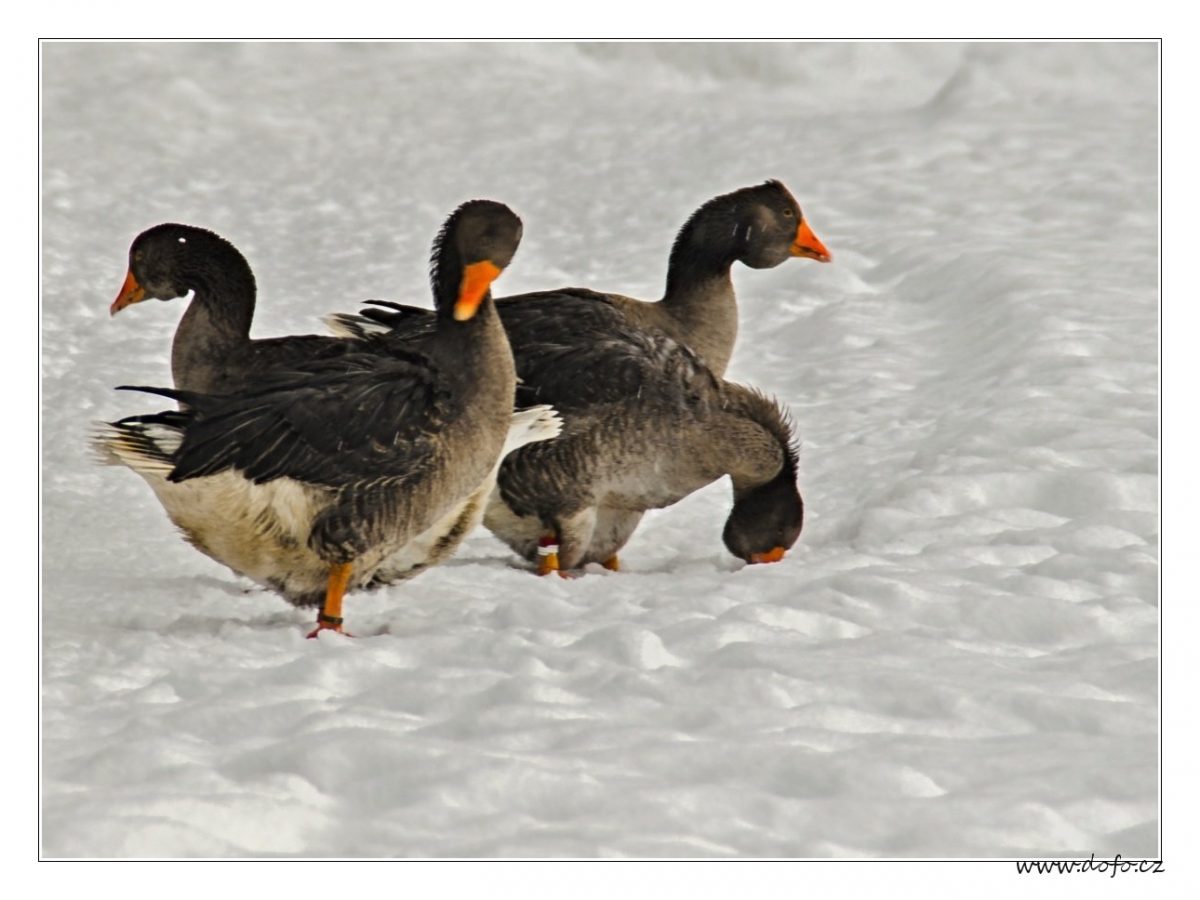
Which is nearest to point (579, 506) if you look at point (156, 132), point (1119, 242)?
point (1119, 242)

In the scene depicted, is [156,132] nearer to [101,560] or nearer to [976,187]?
[976,187]

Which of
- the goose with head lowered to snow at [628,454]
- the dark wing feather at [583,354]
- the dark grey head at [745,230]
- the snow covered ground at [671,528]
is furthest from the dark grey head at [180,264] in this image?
the dark grey head at [745,230]

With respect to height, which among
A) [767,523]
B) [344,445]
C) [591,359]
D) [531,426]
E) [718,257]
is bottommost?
[767,523]

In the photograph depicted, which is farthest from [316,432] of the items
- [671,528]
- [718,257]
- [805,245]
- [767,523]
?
[805,245]

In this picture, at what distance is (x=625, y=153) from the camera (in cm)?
1686

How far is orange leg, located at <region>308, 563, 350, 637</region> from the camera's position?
7.38 m

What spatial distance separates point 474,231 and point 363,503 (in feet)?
3.90

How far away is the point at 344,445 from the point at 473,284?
2.77 ft

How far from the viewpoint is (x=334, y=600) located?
24.2 feet

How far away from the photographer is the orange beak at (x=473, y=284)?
24.1ft

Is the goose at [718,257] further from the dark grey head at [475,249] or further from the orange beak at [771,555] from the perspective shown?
the dark grey head at [475,249]

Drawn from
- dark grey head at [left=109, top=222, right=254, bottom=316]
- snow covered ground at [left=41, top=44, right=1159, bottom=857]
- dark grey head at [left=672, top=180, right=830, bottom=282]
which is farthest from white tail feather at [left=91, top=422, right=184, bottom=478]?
dark grey head at [left=672, top=180, right=830, bottom=282]

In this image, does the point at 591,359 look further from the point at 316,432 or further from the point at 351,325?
the point at 316,432

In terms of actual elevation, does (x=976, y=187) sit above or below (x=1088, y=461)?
above
